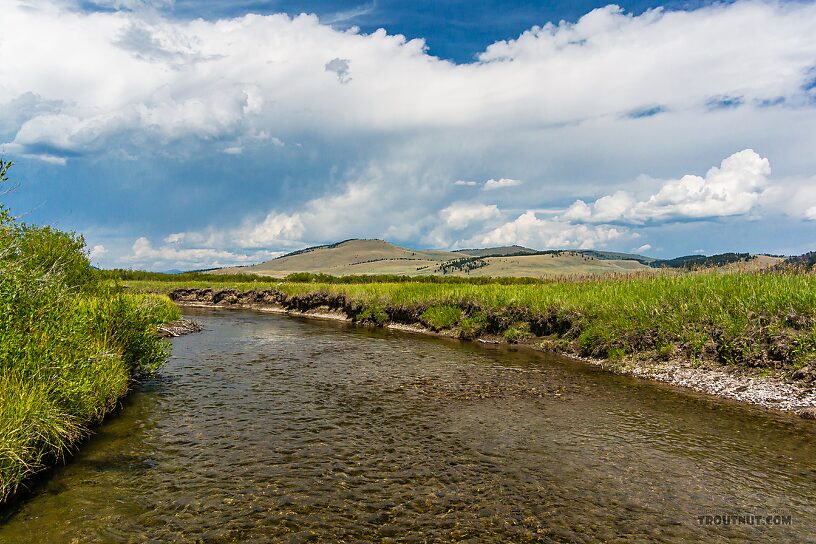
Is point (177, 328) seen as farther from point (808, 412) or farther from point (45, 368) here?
point (808, 412)

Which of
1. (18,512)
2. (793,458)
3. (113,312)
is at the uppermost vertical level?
(113,312)

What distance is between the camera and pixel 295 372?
2209 centimetres

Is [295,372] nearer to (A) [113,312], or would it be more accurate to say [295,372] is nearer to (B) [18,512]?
(A) [113,312]

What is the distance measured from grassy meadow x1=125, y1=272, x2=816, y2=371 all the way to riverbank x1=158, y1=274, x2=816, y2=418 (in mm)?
48

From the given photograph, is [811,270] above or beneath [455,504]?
above

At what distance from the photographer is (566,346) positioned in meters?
27.8

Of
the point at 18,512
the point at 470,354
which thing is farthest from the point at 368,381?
the point at 18,512

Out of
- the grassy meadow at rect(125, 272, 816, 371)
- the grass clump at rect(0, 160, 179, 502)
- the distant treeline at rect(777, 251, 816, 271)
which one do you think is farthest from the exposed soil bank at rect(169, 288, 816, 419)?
the grass clump at rect(0, 160, 179, 502)

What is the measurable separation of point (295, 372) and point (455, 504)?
13924 millimetres

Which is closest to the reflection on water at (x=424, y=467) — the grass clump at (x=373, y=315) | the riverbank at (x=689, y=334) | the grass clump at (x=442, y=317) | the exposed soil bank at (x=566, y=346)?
the exposed soil bank at (x=566, y=346)

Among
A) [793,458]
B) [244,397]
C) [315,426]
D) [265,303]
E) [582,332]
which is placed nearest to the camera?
[793,458]

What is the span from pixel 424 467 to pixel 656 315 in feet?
59.5

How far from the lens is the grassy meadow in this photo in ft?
62.7

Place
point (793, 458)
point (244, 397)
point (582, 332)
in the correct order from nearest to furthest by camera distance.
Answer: point (793, 458), point (244, 397), point (582, 332)
